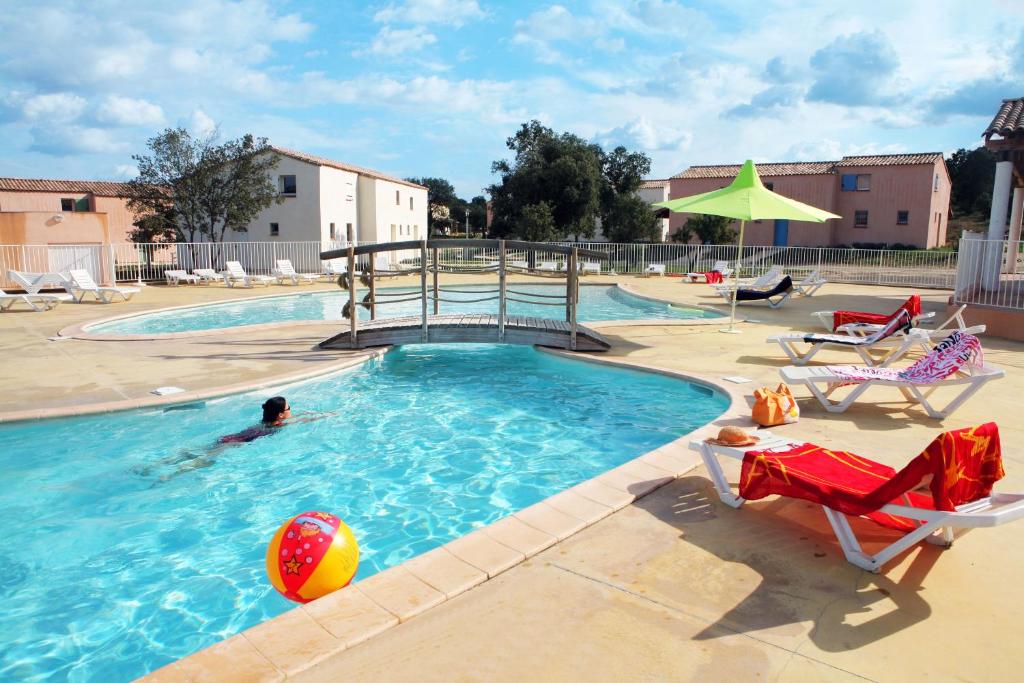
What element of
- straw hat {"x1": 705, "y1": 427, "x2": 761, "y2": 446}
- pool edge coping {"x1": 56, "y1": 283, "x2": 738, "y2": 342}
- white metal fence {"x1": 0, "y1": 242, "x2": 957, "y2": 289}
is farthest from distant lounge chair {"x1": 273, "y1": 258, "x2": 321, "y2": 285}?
straw hat {"x1": 705, "y1": 427, "x2": 761, "y2": 446}

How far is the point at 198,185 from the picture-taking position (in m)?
27.5

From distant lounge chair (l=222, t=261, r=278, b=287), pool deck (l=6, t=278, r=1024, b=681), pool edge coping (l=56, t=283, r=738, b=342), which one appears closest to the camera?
pool deck (l=6, t=278, r=1024, b=681)

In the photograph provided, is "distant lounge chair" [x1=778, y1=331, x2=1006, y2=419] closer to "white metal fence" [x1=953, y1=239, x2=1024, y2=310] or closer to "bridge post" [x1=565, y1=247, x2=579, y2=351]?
"bridge post" [x1=565, y1=247, x2=579, y2=351]

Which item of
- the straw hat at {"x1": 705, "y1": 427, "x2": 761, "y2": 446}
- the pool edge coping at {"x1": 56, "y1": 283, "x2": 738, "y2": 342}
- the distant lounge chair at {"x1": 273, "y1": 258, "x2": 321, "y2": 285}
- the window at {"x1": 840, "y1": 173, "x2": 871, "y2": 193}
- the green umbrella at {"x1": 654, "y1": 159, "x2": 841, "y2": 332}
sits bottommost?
the pool edge coping at {"x1": 56, "y1": 283, "x2": 738, "y2": 342}

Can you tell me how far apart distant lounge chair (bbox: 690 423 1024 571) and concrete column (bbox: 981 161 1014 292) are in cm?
1183

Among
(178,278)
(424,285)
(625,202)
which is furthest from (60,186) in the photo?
(424,285)

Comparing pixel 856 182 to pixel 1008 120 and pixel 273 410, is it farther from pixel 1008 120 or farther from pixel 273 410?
pixel 273 410

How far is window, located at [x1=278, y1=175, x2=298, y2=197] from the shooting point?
32688mm

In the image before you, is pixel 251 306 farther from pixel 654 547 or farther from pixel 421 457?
pixel 654 547

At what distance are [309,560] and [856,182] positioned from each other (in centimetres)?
4538

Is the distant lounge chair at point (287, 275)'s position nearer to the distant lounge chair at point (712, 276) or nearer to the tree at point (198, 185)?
the tree at point (198, 185)

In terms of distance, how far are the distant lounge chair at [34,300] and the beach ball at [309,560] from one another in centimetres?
1597

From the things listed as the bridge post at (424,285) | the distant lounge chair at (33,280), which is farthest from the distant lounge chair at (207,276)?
the bridge post at (424,285)

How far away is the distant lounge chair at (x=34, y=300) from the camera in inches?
619
